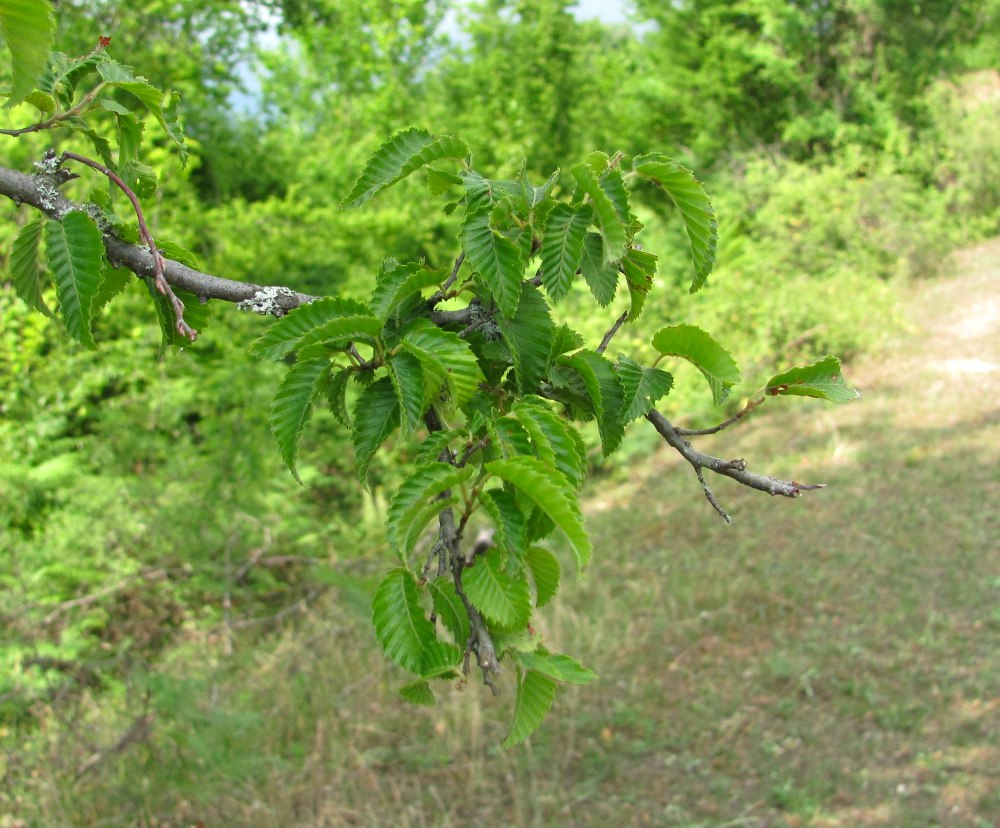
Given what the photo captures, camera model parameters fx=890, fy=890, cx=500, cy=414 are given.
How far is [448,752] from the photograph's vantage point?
14.7 feet

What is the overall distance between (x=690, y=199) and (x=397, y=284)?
1.27ft

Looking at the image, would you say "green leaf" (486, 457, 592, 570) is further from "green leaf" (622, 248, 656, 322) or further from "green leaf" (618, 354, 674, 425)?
"green leaf" (622, 248, 656, 322)

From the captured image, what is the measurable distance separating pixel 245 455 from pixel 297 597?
4.23 feet

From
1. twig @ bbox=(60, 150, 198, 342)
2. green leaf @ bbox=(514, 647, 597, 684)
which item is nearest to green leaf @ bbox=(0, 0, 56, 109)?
twig @ bbox=(60, 150, 198, 342)

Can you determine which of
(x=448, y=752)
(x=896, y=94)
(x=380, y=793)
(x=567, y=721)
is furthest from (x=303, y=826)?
(x=896, y=94)

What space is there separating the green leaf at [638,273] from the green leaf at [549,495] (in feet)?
1.23

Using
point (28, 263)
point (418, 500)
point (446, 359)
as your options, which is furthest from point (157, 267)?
point (418, 500)

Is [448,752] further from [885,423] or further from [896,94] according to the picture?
[896,94]

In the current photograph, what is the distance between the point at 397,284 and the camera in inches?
43.1

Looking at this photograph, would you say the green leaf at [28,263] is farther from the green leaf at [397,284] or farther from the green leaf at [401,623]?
the green leaf at [401,623]

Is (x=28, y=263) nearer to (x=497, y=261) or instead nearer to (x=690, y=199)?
(x=497, y=261)

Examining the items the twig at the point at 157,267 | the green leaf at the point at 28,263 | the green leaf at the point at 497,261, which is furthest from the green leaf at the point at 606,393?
the green leaf at the point at 28,263

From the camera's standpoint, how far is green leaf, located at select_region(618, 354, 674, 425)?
112cm

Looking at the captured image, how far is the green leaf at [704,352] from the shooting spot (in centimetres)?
112
